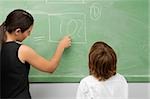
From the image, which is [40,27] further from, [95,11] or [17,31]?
[95,11]

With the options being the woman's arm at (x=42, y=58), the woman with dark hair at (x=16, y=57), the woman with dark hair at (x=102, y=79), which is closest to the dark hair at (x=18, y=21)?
the woman with dark hair at (x=16, y=57)

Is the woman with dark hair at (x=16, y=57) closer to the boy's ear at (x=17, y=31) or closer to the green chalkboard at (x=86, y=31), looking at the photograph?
the boy's ear at (x=17, y=31)

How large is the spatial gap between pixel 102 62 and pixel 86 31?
384 mm

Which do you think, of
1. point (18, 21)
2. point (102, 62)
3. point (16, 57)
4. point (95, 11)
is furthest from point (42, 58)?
point (95, 11)

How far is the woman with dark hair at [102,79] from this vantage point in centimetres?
191

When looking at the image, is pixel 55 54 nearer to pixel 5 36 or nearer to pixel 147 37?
pixel 5 36

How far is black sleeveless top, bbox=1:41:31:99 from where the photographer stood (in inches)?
75.5

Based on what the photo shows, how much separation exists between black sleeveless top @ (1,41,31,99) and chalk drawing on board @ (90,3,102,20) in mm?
595

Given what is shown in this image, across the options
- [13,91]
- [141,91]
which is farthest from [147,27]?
[13,91]

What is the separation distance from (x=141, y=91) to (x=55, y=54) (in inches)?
27.0

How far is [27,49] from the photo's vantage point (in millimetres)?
1927

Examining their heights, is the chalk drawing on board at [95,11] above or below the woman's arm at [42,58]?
above

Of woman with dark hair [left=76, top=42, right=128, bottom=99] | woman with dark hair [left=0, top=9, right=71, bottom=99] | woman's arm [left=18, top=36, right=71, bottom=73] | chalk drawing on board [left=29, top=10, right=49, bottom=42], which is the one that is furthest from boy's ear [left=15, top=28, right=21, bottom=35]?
woman with dark hair [left=76, top=42, right=128, bottom=99]

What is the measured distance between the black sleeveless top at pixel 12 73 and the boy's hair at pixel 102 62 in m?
0.44
